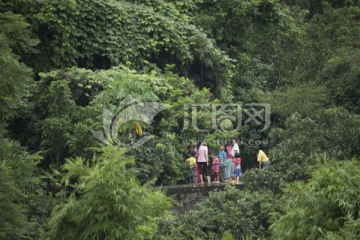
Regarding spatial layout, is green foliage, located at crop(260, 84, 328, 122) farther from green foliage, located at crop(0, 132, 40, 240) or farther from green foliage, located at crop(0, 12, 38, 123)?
green foliage, located at crop(0, 12, 38, 123)

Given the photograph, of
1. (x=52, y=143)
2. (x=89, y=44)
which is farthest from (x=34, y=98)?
(x=89, y=44)

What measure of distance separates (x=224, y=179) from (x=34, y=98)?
19.4 feet

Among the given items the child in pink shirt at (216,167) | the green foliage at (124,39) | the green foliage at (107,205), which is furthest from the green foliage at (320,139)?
the green foliage at (107,205)

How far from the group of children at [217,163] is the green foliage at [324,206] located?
32.0ft

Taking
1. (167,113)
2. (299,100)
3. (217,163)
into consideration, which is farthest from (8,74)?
(299,100)

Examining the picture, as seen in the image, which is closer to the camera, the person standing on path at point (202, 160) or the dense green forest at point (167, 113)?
the dense green forest at point (167, 113)

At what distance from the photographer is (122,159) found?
39.6 feet

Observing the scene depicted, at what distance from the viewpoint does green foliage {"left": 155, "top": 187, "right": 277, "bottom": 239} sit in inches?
651

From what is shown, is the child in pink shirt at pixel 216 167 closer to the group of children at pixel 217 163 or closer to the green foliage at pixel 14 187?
the group of children at pixel 217 163

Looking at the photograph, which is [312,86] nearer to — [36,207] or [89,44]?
[89,44]

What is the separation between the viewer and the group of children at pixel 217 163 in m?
21.9

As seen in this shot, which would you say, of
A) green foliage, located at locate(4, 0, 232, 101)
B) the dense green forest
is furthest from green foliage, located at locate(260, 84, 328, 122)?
green foliage, located at locate(4, 0, 232, 101)

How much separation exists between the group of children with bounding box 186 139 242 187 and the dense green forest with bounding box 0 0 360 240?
326 millimetres

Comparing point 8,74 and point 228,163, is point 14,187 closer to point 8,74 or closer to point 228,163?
point 8,74
